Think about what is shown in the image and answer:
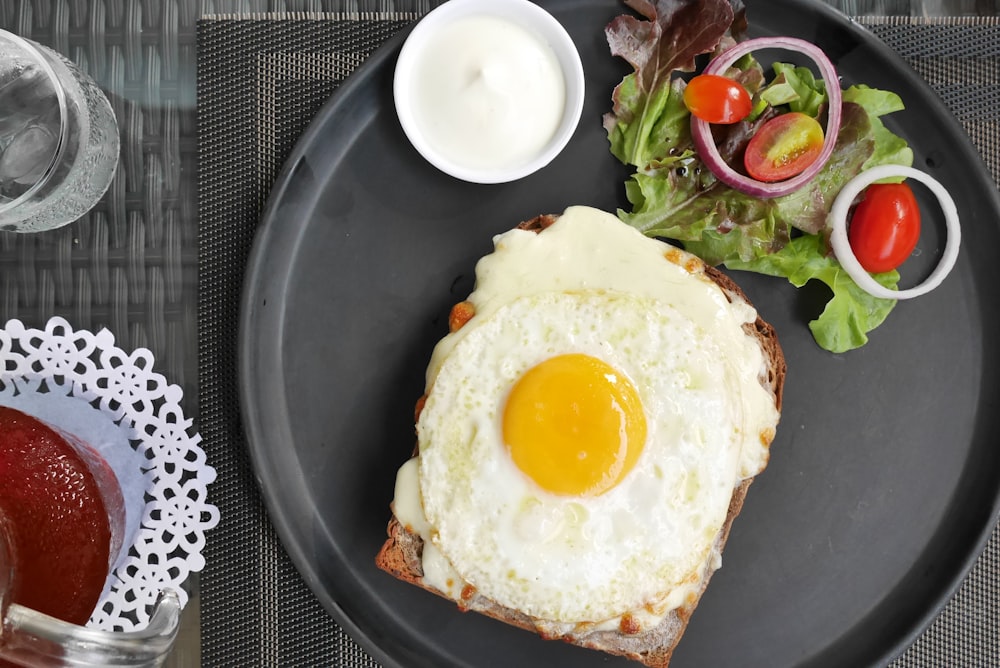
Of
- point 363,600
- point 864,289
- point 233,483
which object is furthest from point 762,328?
point 233,483

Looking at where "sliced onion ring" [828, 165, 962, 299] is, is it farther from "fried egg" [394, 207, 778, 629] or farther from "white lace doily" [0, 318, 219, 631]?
Result: "white lace doily" [0, 318, 219, 631]

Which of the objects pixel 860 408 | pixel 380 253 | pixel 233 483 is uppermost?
pixel 380 253

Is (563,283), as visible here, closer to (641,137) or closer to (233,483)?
(641,137)

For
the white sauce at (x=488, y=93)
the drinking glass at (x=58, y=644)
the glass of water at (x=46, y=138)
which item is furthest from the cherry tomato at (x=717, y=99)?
the drinking glass at (x=58, y=644)

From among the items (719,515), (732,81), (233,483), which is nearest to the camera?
(719,515)

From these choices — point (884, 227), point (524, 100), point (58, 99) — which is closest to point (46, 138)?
point (58, 99)

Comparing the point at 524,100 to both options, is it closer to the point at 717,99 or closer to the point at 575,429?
the point at 717,99

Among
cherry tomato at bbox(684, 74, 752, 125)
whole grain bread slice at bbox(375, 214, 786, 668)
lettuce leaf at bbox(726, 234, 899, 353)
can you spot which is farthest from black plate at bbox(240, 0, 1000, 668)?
cherry tomato at bbox(684, 74, 752, 125)
